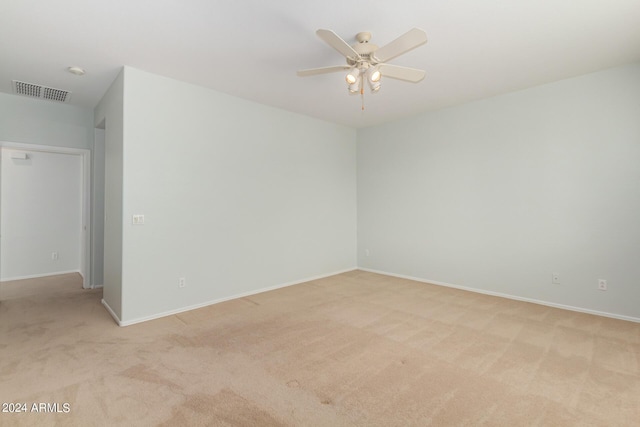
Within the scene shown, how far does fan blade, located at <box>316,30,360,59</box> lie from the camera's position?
2.04 metres

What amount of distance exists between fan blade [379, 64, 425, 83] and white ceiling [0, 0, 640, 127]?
0.29 m

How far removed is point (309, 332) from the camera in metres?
2.94

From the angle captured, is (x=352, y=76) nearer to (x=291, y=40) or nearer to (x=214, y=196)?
(x=291, y=40)

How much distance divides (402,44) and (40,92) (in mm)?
4486

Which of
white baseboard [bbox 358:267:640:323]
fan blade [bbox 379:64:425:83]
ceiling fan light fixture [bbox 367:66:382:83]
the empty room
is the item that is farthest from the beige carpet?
fan blade [bbox 379:64:425:83]

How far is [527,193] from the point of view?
3.87 m

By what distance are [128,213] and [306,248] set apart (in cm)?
269

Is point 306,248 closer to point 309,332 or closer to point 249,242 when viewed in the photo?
point 249,242

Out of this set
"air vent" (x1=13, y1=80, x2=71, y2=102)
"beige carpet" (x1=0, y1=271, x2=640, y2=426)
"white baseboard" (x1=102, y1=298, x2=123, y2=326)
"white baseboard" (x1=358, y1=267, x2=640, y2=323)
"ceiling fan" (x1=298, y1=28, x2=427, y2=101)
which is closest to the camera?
"beige carpet" (x1=0, y1=271, x2=640, y2=426)

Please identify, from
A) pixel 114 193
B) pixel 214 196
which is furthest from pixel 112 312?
pixel 214 196

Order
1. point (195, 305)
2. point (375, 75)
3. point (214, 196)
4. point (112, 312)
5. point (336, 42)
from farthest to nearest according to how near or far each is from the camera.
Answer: point (214, 196), point (195, 305), point (112, 312), point (375, 75), point (336, 42)

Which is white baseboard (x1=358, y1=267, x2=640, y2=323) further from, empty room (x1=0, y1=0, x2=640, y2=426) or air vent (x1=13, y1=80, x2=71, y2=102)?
air vent (x1=13, y1=80, x2=71, y2=102)

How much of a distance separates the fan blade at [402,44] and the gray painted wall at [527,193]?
258 cm

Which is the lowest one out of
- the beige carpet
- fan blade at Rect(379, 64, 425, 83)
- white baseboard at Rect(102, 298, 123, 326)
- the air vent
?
the beige carpet
